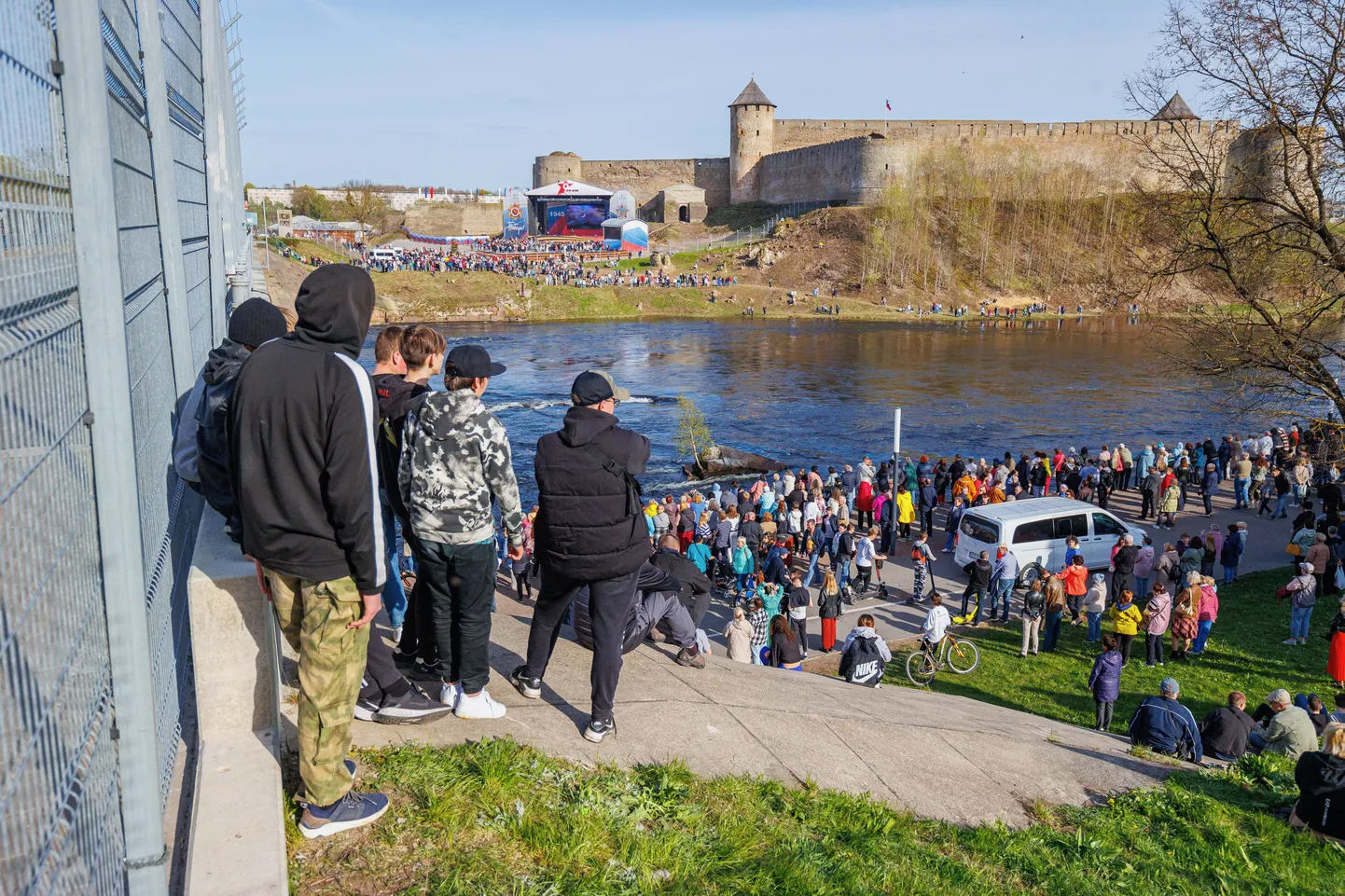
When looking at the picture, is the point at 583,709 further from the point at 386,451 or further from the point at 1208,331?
the point at 1208,331

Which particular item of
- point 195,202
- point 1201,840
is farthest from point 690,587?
point 195,202

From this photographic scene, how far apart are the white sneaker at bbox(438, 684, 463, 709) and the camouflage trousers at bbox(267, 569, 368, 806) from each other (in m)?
1.25

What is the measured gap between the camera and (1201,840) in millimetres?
5484

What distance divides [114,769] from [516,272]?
250ft

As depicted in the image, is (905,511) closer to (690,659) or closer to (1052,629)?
(1052,629)

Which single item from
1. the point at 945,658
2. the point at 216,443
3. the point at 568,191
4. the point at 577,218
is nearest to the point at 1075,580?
the point at 945,658

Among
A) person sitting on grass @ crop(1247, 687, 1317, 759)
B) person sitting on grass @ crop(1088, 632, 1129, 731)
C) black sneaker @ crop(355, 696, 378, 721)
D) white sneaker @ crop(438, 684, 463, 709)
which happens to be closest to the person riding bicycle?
person sitting on grass @ crop(1088, 632, 1129, 731)

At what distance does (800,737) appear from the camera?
5.71 m

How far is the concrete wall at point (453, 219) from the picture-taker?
4291 inches

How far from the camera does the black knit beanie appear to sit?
4.19 m

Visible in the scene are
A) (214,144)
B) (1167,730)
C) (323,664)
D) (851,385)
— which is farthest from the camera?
(851,385)

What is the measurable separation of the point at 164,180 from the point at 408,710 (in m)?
2.65

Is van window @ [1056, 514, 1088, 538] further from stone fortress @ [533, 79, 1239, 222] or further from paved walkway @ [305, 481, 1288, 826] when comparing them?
stone fortress @ [533, 79, 1239, 222]

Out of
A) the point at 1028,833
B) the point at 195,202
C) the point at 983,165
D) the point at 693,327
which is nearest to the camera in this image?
the point at 1028,833
